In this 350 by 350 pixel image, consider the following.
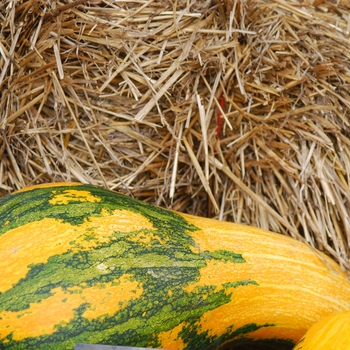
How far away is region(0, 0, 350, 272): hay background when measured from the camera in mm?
1663

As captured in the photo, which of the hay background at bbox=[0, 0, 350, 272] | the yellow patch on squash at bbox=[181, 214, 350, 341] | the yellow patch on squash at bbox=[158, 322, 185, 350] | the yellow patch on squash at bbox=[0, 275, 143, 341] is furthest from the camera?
the hay background at bbox=[0, 0, 350, 272]

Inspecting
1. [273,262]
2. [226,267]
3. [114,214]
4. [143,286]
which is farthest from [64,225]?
[273,262]

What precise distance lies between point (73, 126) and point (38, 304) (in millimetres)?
697

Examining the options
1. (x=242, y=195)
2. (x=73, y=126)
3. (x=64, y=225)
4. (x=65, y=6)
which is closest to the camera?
(x=64, y=225)

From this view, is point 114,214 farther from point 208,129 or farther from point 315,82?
point 315,82

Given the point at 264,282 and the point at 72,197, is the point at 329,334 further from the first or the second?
the point at 72,197

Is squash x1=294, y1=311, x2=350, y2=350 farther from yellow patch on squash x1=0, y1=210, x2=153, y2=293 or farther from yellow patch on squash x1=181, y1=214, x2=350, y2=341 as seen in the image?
yellow patch on squash x1=0, y1=210, x2=153, y2=293

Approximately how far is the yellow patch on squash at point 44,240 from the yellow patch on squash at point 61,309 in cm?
8

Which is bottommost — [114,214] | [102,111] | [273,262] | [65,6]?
[273,262]

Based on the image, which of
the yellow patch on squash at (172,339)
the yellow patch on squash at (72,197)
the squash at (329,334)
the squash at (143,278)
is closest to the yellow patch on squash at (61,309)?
the squash at (143,278)

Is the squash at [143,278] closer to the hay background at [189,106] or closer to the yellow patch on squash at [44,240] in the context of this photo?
the yellow patch on squash at [44,240]

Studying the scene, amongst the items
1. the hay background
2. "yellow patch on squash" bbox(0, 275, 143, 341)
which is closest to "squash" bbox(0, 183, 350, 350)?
"yellow patch on squash" bbox(0, 275, 143, 341)

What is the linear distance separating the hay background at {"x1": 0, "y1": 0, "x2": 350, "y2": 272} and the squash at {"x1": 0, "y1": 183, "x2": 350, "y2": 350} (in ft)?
0.78

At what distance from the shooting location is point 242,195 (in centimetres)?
184
